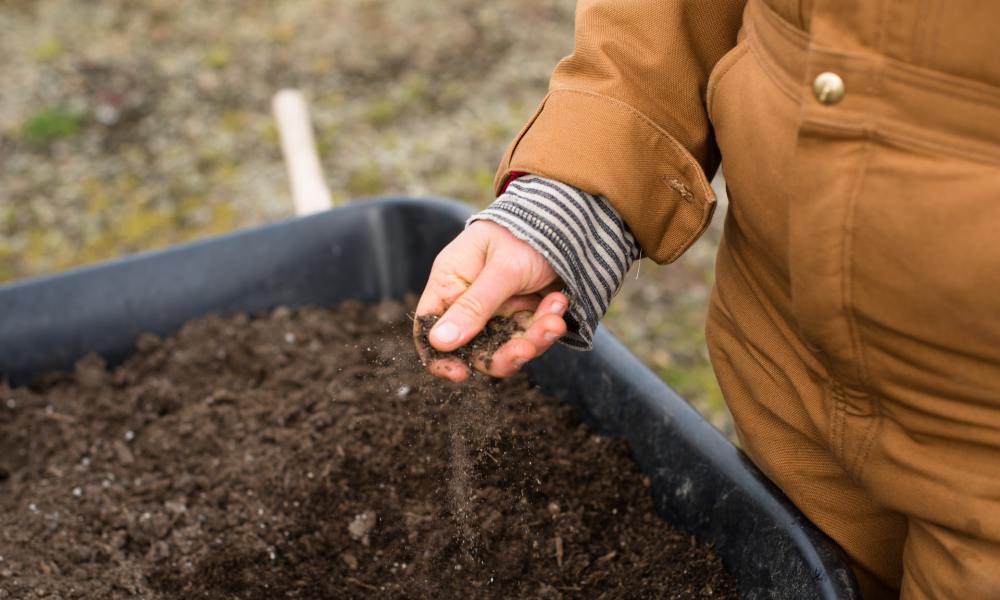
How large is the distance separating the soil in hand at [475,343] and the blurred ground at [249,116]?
1108 millimetres

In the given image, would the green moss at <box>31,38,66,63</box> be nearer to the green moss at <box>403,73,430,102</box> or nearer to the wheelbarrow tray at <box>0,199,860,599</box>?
the green moss at <box>403,73,430,102</box>

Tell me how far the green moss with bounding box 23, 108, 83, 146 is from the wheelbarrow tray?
1524 mm

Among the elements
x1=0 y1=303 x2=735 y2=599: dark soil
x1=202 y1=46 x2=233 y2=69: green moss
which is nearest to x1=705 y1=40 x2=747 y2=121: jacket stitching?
x1=0 y1=303 x2=735 y2=599: dark soil

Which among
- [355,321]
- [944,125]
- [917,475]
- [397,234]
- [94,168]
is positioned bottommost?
[94,168]

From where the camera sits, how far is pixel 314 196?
1.90 metres

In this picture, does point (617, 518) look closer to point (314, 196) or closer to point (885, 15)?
point (885, 15)

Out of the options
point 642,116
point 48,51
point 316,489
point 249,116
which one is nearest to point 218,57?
point 249,116

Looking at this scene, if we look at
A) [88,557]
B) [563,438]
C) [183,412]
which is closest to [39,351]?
[183,412]

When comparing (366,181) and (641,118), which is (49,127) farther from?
(641,118)

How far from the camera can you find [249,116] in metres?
2.96

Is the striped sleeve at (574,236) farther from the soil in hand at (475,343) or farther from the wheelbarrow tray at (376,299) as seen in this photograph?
the wheelbarrow tray at (376,299)

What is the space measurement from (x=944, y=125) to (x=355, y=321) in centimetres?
116

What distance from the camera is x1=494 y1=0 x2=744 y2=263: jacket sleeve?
976mm

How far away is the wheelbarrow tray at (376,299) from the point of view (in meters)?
1.06
